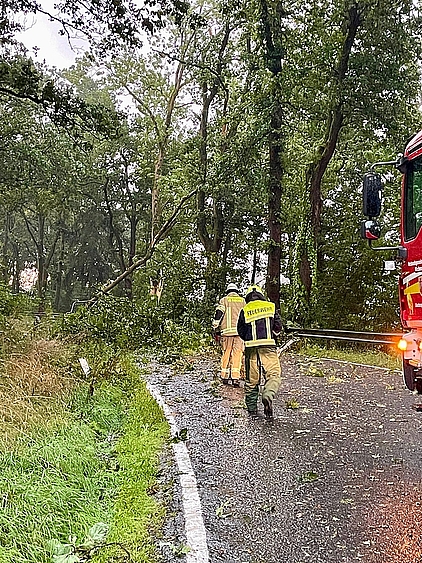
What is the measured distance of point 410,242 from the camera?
781cm

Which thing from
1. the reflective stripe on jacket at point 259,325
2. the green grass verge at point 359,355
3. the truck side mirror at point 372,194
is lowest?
the green grass verge at point 359,355

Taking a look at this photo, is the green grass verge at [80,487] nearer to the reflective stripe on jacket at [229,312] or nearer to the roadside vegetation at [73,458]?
the roadside vegetation at [73,458]

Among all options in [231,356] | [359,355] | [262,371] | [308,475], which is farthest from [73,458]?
[359,355]

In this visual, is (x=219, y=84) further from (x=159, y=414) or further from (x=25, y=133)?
(x=159, y=414)

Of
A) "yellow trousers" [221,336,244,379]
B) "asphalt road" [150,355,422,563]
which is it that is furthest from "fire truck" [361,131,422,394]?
"yellow trousers" [221,336,244,379]

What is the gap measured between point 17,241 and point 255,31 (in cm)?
3769

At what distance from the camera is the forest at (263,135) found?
14898mm

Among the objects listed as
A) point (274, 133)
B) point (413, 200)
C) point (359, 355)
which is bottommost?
point (359, 355)

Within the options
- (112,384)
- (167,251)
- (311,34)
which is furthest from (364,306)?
(167,251)

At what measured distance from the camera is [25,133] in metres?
29.1

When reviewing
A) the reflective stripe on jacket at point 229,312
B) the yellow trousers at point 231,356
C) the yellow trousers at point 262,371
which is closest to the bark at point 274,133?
the yellow trousers at point 231,356

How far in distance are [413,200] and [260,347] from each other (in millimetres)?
2980

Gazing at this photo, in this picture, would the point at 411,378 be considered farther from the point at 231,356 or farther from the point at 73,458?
the point at 231,356

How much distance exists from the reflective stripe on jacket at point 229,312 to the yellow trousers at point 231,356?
0.63ft
